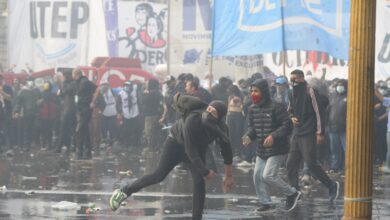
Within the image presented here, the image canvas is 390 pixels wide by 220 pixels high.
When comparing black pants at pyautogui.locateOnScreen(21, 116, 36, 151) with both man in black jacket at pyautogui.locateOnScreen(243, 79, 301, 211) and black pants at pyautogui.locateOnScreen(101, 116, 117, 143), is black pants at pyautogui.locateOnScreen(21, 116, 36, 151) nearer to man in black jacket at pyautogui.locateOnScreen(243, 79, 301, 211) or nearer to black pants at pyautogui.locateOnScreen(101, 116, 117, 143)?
black pants at pyautogui.locateOnScreen(101, 116, 117, 143)

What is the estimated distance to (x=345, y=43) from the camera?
19188 mm

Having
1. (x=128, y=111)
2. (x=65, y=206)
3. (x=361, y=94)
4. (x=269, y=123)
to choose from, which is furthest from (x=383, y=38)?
(x=361, y=94)

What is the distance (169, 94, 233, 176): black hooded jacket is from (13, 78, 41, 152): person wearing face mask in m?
12.9

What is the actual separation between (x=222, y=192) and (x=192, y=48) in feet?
49.5

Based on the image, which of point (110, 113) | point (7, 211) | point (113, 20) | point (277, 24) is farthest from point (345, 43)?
point (113, 20)

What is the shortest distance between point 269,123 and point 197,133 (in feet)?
5.70

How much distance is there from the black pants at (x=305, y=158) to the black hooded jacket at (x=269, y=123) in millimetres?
1120

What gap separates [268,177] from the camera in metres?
12.0

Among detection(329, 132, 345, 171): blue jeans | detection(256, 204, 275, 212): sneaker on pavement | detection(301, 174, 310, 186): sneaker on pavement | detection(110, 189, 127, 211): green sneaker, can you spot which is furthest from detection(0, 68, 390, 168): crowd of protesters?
detection(110, 189, 127, 211): green sneaker

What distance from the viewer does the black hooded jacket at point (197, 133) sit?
10.4m

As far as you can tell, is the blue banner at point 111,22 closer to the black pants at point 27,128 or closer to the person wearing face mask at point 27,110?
the person wearing face mask at point 27,110

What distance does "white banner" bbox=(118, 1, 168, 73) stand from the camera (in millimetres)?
A: 29359

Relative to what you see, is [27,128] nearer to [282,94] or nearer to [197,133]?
[282,94]

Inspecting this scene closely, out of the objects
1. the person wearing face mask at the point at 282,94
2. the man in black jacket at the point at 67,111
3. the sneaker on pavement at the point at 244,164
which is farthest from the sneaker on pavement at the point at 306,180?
the man in black jacket at the point at 67,111
